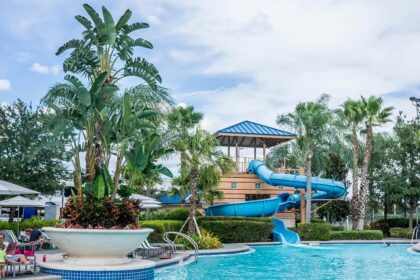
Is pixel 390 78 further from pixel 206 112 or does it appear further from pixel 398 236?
pixel 398 236

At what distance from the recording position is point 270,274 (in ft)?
49.7

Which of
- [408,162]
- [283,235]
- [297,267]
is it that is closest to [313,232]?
[283,235]

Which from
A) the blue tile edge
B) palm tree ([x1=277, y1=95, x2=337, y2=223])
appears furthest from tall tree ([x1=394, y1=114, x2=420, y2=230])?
the blue tile edge

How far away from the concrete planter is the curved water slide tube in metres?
19.4

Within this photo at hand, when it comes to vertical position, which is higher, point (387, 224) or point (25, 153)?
point (25, 153)

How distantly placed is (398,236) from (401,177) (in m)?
4.46

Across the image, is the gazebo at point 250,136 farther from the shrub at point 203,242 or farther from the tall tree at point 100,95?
the tall tree at point 100,95

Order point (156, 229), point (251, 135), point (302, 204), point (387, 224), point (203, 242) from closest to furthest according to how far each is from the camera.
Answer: point (156, 229) → point (203, 242) → point (302, 204) → point (251, 135) → point (387, 224)

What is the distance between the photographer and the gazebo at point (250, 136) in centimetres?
3509

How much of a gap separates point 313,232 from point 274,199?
10.5 feet

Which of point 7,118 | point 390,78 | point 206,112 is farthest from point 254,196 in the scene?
point 7,118

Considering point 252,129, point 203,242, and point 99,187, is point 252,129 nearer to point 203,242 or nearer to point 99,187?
point 203,242

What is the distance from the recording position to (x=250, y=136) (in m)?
35.3

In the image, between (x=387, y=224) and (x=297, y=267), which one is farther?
(x=387, y=224)
